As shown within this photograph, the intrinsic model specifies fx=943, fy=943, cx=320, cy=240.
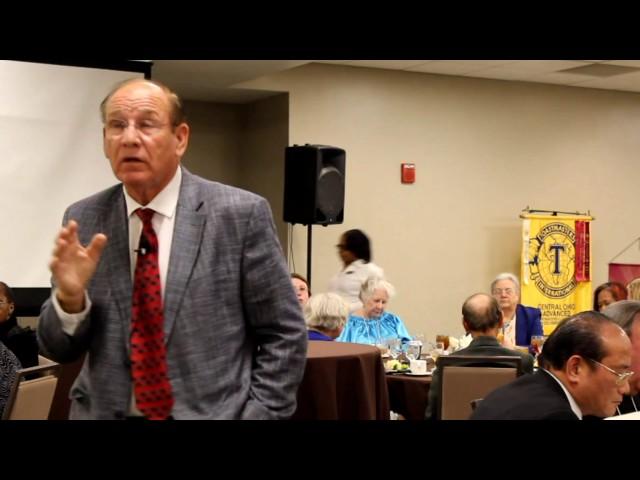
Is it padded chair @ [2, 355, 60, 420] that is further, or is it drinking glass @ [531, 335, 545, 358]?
drinking glass @ [531, 335, 545, 358]

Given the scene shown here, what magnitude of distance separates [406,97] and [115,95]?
8010 millimetres

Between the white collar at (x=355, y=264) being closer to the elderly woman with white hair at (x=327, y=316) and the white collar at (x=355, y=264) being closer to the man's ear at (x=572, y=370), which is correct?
the elderly woman with white hair at (x=327, y=316)

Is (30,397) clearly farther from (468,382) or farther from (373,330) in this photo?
(373,330)

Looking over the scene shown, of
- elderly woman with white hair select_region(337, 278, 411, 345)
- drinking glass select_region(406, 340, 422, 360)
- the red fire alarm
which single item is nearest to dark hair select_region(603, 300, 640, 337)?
drinking glass select_region(406, 340, 422, 360)

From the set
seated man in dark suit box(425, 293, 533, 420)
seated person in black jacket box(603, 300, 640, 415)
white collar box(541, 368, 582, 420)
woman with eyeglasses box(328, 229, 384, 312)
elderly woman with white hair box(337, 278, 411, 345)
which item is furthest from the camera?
woman with eyeglasses box(328, 229, 384, 312)

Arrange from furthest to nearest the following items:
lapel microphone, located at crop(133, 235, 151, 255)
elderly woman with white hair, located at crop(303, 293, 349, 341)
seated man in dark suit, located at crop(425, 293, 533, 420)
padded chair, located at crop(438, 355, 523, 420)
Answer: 1. elderly woman with white hair, located at crop(303, 293, 349, 341)
2. seated man in dark suit, located at crop(425, 293, 533, 420)
3. padded chair, located at crop(438, 355, 523, 420)
4. lapel microphone, located at crop(133, 235, 151, 255)

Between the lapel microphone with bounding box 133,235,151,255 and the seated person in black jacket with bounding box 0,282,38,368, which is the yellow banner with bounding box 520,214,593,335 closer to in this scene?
the seated person in black jacket with bounding box 0,282,38,368

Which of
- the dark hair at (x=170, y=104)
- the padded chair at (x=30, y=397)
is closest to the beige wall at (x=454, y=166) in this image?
the padded chair at (x=30, y=397)

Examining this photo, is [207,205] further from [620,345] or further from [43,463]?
[620,345]

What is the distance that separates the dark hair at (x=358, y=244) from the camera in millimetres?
7523

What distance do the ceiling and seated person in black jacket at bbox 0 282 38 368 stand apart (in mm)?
2806

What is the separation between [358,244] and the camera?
298 inches

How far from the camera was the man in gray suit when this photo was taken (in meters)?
1.80

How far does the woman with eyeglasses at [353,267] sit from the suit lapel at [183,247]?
218 inches
